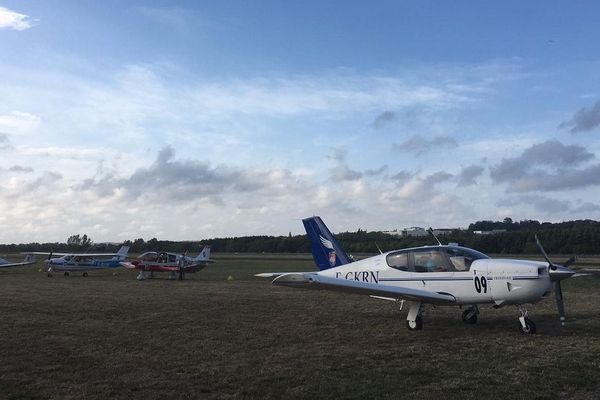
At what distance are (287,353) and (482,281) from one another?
456cm

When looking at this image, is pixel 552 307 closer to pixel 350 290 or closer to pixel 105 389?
pixel 350 290

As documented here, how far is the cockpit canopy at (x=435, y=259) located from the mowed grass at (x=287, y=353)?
1.32m

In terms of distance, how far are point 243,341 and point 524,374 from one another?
16.0 feet

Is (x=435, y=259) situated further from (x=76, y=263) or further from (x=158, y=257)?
(x=76, y=263)

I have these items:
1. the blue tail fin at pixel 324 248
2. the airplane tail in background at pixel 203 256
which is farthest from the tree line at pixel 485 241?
the blue tail fin at pixel 324 248

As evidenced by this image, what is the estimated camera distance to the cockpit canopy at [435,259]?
10.8 meters

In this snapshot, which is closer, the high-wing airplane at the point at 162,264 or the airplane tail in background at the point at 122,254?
the high-wing airplane at the point at 162,264

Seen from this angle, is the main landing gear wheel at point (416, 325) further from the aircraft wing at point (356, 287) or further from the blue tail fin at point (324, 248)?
the blue tail fin at point (324, 248)

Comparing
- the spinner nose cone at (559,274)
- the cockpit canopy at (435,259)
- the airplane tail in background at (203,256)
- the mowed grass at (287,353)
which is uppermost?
the airplane tail in background at (203,256)

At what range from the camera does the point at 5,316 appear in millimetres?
12523

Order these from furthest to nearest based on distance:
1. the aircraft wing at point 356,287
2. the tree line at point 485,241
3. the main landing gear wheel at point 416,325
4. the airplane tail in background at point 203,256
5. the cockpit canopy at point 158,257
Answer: the tree line at point 485,241
the airplane tail in background at point 203,256
the cockpit canopy at point 158,257
the main landing gear wheel at point 416,325
the aircraft wing at point 356,287

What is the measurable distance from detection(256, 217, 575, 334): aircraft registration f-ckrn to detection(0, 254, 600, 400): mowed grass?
66cm

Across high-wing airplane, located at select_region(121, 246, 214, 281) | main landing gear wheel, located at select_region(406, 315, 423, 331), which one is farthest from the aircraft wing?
high-wing airplane, located at select_region(121, 246, 214, 281)

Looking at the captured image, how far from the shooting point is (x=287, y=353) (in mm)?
8328
